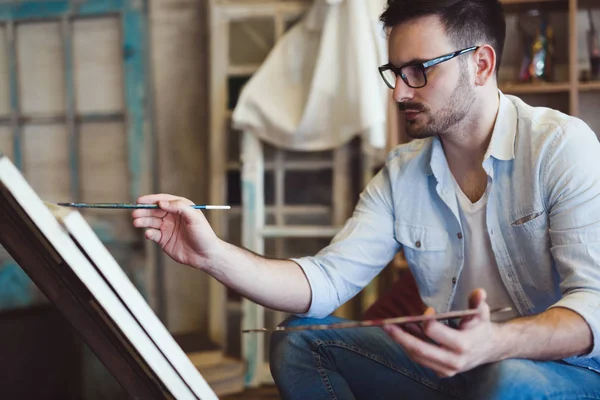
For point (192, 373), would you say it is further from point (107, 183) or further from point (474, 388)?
point (107, 183)

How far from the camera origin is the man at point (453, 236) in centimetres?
120

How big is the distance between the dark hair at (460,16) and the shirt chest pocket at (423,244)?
17.1 inches

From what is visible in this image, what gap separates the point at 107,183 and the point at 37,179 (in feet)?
1.12

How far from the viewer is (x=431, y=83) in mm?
1499

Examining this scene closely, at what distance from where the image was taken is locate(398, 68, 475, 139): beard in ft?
4.91

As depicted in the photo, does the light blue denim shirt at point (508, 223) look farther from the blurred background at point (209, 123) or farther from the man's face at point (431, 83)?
the blurred background at point (209, 123)

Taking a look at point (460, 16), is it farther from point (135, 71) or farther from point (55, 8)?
point (55, 8)

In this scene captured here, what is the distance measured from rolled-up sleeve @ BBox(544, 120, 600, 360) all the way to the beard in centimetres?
24

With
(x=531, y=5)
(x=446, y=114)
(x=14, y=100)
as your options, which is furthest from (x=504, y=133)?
(x=14, y=100)

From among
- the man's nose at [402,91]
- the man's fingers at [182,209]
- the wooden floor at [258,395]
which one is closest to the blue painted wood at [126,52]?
the wooden floor at [258,395]

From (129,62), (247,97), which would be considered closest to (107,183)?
(129,62)

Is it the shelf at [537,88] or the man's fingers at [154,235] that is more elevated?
the shelf at [537,88]

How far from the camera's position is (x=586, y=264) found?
3.95ft

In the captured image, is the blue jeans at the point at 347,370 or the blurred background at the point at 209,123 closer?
the blue jeans at the point at 347,370
